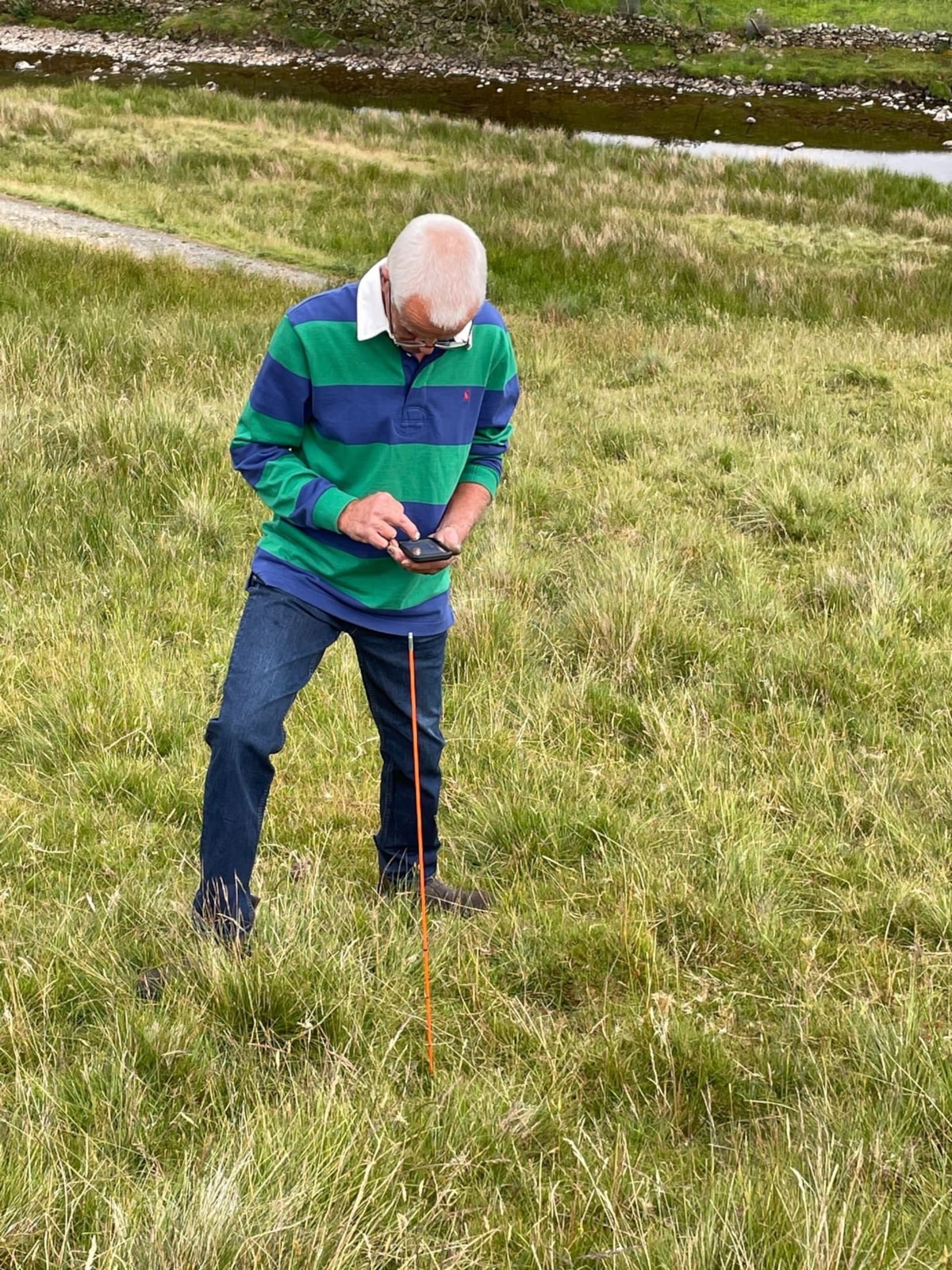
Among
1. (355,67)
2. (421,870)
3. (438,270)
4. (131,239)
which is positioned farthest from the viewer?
(355,67)

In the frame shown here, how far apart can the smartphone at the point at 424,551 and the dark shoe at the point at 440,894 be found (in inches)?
35.7

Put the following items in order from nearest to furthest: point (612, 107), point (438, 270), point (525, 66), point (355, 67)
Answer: point (438, 270)
point (612, 107)
point (355, 67)
point (525, 66)

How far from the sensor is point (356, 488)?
2416 mm

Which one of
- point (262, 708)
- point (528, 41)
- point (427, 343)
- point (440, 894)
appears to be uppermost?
point (528, 41)

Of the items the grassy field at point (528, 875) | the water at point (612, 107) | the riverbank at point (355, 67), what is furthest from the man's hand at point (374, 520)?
the riverbank at point (355, 67)

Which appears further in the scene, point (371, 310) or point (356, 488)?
point (356, 488)

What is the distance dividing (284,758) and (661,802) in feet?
3.82

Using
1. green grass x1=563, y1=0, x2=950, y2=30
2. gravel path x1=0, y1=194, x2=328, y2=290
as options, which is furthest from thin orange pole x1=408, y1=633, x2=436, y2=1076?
green grass x1=563, y1=0, x2=950, y2=30

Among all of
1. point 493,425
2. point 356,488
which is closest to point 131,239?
point 493,425

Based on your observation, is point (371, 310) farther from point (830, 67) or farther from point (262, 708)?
point (830, 67)

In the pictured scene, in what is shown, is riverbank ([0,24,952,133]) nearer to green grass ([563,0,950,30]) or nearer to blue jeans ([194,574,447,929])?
green grass ([563,0,950,30])

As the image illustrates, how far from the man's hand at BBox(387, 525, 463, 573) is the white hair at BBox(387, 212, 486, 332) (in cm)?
46

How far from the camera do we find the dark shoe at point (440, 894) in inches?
104

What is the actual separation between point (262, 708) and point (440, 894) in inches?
31.1
